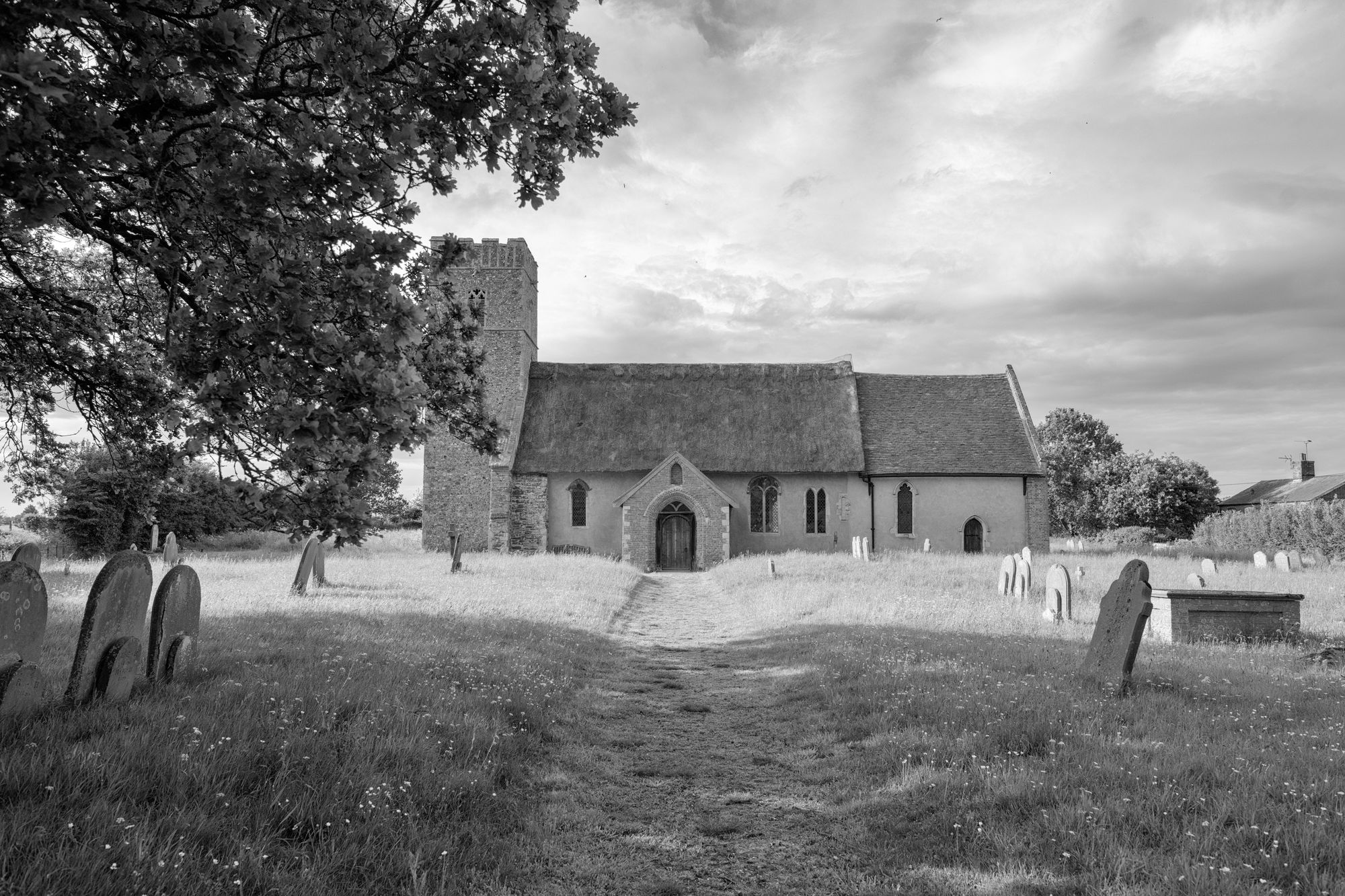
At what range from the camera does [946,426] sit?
33219mm

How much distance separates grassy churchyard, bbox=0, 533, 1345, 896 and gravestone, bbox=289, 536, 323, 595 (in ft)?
15.6

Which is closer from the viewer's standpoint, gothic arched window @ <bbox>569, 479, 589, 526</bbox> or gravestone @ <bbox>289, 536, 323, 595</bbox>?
gravestone @ <bbox>289, 536, 323, 595</bbox>

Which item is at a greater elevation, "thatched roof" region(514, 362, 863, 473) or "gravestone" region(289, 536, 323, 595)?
"thatched roof" region(514, 362, 863, 473)

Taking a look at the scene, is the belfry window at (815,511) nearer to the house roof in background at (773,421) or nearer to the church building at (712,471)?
the church building at (712,471)

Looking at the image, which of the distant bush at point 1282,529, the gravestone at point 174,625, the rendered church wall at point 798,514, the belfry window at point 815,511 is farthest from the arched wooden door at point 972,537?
the gravestone at point 174,625

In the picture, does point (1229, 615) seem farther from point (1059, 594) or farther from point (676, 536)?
point (676, 536)

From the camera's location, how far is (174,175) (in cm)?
477

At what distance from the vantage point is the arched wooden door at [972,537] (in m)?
31.4

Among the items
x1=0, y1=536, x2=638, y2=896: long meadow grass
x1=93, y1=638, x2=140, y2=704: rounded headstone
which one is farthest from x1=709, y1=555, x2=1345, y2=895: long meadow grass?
x1=93, y1=638, x2=140, y2=704: rounded headstone

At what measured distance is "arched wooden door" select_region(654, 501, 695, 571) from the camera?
1200 inches

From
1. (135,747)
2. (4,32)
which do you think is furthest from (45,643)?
(4,32)

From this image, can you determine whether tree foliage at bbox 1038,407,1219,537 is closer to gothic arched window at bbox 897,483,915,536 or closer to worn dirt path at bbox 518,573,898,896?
gothic arched window at bbox 897,483,915,536

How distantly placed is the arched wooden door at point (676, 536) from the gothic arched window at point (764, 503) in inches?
108

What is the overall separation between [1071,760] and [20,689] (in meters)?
7.08
